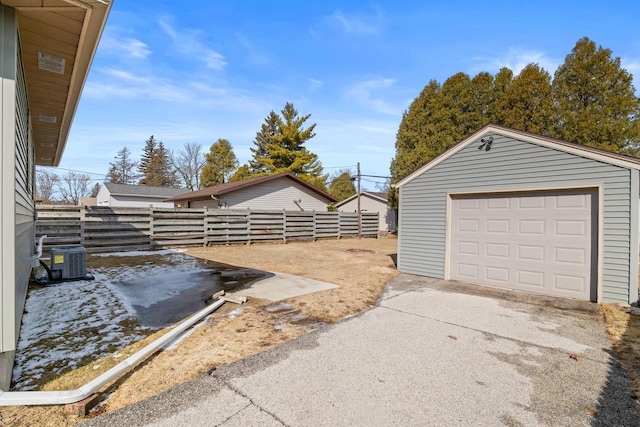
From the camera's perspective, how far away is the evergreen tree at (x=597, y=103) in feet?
47.8

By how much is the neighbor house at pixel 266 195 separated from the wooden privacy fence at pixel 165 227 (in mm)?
3039

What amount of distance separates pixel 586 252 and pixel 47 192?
48.9m

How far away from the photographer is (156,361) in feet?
9.64

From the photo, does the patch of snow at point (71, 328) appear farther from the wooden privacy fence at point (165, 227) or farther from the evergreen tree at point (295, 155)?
the evergreen tree at point (295, 155)

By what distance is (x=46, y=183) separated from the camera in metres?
36.8

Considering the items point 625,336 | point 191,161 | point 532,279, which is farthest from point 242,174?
point 625,336


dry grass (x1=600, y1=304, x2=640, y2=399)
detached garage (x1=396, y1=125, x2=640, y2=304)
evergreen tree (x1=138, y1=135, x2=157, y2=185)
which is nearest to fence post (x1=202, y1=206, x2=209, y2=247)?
detached garage (x1=396, y1=125, x2=640, y2=304)

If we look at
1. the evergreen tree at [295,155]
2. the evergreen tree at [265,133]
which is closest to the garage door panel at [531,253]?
the evergreen tree at [295,155]

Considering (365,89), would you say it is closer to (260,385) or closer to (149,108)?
(149,108)

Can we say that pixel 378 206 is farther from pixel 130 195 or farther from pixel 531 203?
pixel 130 195

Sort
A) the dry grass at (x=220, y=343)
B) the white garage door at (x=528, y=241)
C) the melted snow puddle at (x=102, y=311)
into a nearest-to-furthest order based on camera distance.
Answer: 1. the dry grass at (x=220, y=343)
2. the melted snow puddle at (x=102, y=311)
3. the white garage door at (x=528, y=241)

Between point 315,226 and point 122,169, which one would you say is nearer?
point 315,226

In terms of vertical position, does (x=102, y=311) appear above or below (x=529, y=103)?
below

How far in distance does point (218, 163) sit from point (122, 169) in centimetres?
2014
